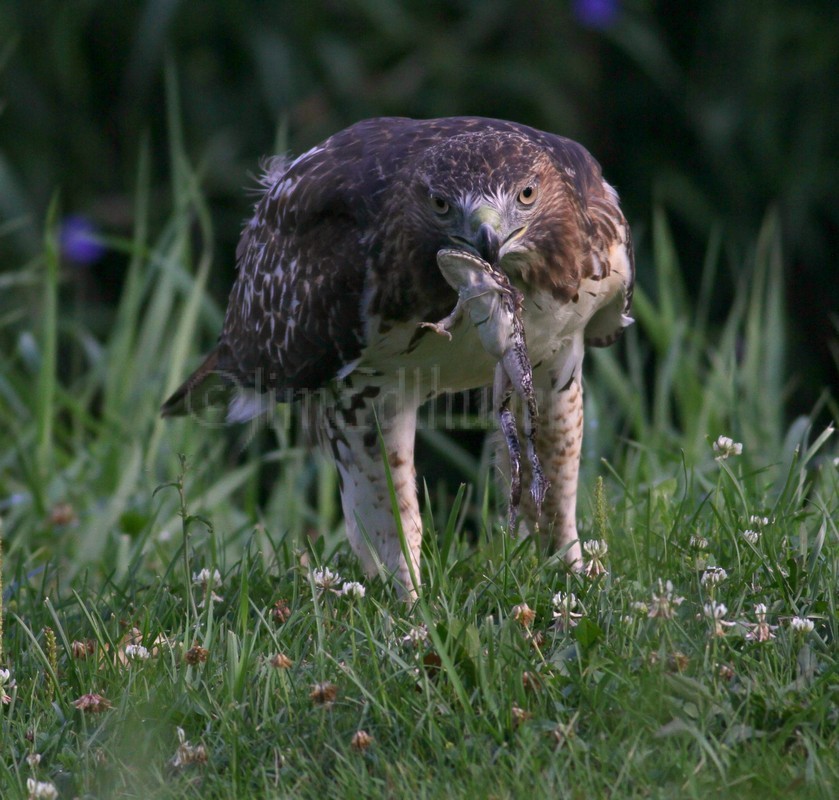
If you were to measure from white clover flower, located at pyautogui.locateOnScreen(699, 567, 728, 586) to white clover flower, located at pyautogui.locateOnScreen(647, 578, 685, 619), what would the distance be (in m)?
0.08

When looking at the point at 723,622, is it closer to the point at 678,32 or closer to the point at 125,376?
the point at 125,376

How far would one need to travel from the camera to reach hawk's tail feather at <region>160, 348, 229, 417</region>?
15.7 feet

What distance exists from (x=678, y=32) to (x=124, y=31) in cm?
329

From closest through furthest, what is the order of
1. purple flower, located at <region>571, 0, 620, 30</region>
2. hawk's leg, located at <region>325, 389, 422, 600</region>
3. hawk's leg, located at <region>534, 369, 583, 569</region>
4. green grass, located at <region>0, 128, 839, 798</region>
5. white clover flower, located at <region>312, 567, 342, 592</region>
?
green grass, located at <region>0, 128, 839, 798</region> → white clover flower, located at <region>312, 567, 342, 592</region> → hawk's leg, located at <region>325, 389, 422, 600</region> → hawk's leg, located at <region>534, 369, 583, 569</region> → purple flower, located at <region>571, 0, 620, 30</region>

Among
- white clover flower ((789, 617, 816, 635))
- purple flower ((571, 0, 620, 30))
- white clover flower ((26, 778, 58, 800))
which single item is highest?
purple flower ((571, 0, 620, 30))

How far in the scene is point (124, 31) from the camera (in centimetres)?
814

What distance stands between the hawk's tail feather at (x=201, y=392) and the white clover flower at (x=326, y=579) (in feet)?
4.47

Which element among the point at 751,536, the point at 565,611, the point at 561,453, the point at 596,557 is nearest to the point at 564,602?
the point at 565,611

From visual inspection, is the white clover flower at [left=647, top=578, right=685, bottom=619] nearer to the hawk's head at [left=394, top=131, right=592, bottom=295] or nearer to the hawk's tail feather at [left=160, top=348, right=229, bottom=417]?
the hawk's head at [left=394, top=131, right=592, bottom=295]

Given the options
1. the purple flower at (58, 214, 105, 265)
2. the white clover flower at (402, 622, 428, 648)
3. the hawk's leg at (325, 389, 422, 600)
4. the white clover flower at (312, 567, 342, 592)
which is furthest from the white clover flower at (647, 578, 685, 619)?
the purple flower at (58, 214, 105, 265)

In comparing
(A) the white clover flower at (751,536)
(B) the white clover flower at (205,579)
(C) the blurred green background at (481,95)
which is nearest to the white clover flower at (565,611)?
(A) the white clover flower at (751,536)

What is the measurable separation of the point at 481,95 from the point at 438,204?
4652 millimetres

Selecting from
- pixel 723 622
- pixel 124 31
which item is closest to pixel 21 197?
pixel 124 31

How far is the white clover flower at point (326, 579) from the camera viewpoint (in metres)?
3.42
